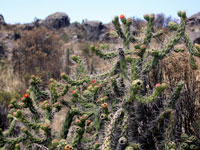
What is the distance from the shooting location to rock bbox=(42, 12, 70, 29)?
36.0m

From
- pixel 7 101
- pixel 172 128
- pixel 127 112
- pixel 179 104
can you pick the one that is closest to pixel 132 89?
pixel 127 112

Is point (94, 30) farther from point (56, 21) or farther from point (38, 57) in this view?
point (38, 57)

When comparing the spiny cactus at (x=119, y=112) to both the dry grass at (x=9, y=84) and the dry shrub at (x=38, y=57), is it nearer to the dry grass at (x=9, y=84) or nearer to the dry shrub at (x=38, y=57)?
the dry grass at (x=9, y=84)

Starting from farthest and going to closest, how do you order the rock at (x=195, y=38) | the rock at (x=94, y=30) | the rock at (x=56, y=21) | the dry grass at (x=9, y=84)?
the rock at (x=56, y=21) → the rock at (x=94, y=30) → the rock at (x=195, y=38) → the dry grass at (x=9, y=84)

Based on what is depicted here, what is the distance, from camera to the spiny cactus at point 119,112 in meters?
2.59

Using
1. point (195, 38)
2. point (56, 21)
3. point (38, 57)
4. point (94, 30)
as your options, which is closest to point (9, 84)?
point (38, 57)

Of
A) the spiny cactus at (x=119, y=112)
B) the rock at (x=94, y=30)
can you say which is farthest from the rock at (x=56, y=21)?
the spiny cactus at (x=119, y=112)

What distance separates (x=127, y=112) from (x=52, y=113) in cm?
118

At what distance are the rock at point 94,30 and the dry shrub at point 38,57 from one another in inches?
438

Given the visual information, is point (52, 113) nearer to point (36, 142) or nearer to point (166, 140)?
point (36, 142)

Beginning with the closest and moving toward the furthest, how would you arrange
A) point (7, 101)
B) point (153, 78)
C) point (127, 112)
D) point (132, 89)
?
1. point (132, 89)
2. point (127, 112)
3. point (153, 78)
4. point (7, 101)

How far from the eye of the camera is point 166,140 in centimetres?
267

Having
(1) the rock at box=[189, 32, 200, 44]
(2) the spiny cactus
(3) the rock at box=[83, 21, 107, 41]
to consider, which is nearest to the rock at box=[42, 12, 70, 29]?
(3) the rock at box=[83, 21, 107, 41]

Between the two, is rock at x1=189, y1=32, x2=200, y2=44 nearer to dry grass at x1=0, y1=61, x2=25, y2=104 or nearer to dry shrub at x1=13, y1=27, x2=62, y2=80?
dry shrub at x1=13, y1=27, x2=62, y2=80
